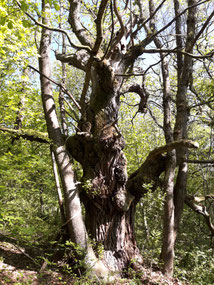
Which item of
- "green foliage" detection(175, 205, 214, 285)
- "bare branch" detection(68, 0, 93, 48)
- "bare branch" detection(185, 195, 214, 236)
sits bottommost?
"green foliage" detection(175, 205, 214, 285)

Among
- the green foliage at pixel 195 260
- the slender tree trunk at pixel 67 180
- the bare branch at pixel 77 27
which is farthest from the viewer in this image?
the green foliage at pixel 195 260

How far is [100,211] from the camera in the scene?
14.4 ft

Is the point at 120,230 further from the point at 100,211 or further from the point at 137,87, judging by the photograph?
the point at 137,87

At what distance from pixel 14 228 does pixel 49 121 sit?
2.30 m

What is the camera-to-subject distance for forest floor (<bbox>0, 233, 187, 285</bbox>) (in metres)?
3.32

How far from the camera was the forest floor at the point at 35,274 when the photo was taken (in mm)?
3321

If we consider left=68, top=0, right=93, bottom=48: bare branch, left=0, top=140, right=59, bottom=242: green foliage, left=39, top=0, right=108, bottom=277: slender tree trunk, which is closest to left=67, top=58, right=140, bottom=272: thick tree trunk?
left=39, top=0, right=108, bottom=277: slender tree trunk

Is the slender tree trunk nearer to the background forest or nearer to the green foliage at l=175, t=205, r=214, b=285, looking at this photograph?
the background forest

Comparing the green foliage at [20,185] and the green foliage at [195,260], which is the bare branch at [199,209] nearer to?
the green foliage at [195,260]

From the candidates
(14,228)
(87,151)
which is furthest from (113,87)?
(14,228)

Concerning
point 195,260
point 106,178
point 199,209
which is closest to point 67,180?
point 106,178

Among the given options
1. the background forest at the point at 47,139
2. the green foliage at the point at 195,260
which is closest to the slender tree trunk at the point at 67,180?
the background forest at the point at 47,139

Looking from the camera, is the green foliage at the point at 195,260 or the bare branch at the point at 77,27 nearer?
the bare branch at the point at 77,27

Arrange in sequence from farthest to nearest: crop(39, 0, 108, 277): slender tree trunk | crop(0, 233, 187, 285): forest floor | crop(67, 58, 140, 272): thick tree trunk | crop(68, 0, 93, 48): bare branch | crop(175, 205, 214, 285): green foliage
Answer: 1. crop(175, 205, 214, 285): green foliage
2. crop(68, 0, 93, 48): bare branch
3. crop(67, 58, 140, 272): thick tree trunk
4. crop(39, 0, 108, 277): slender tree trunk
5. crop(0, 233, 187, 285): forest floor
